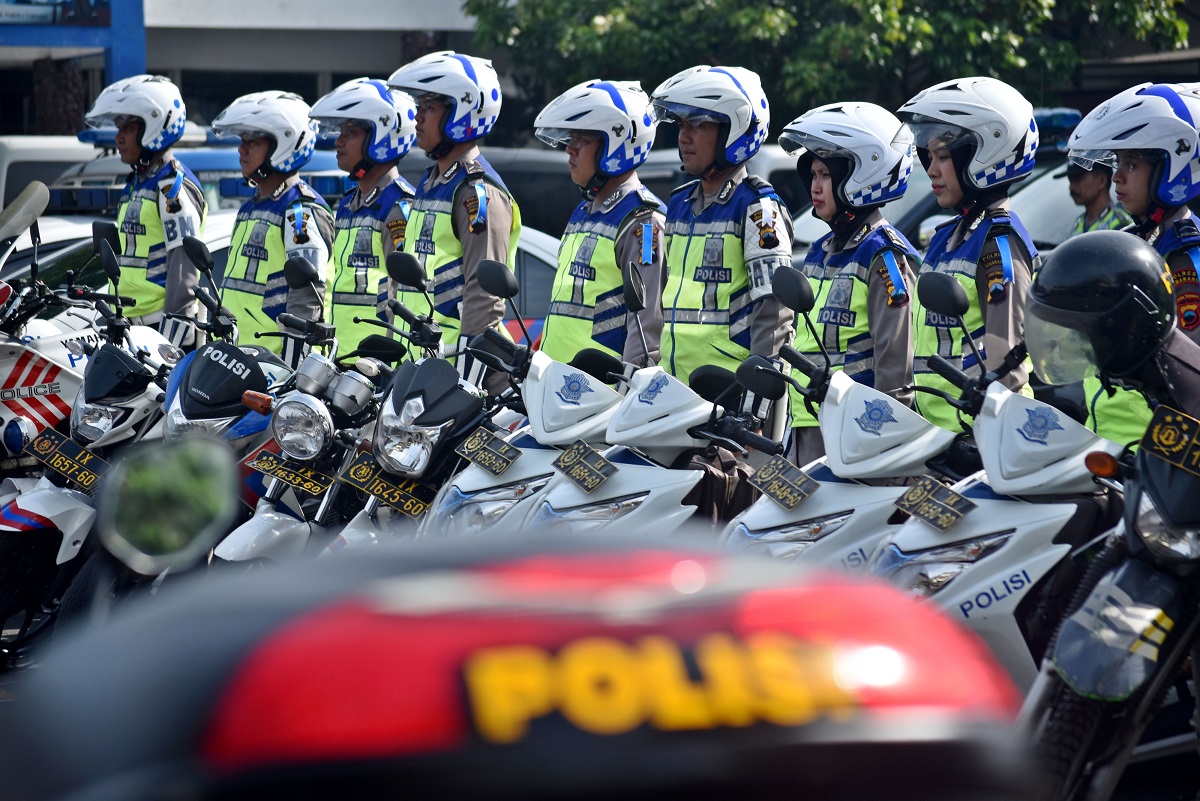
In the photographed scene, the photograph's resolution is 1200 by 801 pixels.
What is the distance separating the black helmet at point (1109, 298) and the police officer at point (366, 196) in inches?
155

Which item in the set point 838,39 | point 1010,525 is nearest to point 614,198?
point 1010,525

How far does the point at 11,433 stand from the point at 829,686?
16.6 feet

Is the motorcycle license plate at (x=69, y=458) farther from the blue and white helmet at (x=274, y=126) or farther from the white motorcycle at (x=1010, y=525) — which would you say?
the white motorcycle at (x=1010, y=525)

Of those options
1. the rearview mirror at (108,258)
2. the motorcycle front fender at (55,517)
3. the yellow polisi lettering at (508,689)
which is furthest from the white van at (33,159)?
the yellow polisi lettering at (508,689)

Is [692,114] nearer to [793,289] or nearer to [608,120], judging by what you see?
[608,120]

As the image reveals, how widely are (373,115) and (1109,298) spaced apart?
4.36m

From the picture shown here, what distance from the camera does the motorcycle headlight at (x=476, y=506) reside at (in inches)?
179

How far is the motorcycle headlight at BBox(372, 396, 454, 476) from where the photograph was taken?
476cm

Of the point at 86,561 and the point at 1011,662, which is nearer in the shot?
the point at 1011,662

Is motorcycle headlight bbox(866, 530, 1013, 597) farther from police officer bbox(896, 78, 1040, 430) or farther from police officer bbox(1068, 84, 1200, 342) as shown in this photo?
police officer bbox(1068, 84, 1200, 342)

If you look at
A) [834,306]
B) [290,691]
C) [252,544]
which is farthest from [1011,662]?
[290,691]

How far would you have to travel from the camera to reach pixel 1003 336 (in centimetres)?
469

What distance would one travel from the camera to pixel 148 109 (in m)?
8.13

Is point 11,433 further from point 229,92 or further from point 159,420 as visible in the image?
point 229,92
